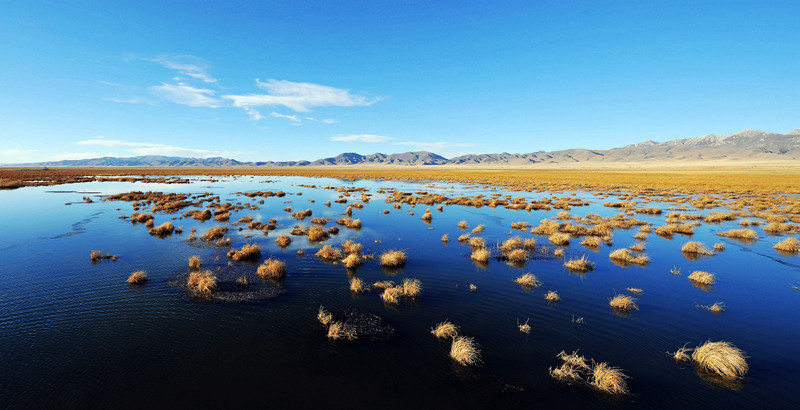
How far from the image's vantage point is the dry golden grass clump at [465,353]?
351 inches

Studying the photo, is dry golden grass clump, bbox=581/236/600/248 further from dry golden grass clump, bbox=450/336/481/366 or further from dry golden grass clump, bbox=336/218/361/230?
dry golden grass clump, bbox=336/218/361/230

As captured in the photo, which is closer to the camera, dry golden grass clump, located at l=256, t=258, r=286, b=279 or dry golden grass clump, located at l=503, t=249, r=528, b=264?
dry golden grass clump, located at l=256, t=258, r=286, b=279

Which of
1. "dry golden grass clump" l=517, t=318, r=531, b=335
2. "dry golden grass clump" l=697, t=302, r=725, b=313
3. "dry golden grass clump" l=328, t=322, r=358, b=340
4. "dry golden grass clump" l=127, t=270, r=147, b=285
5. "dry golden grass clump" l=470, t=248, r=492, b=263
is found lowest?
"dry golden grass clump" l=697, t=302, r=725, b=313

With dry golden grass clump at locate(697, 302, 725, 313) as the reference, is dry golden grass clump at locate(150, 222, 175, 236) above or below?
above

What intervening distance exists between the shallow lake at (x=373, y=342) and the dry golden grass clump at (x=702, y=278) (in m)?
0.52

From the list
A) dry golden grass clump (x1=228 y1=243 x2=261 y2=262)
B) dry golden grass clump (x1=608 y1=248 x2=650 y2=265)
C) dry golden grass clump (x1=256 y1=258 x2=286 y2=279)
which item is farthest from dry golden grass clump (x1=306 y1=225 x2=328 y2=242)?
dry golden grass clump (x1=608 y1=248 x2=650 y2=265)

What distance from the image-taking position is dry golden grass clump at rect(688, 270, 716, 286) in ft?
49.4

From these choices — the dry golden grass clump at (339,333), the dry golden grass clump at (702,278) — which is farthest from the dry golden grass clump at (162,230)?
the dry golden grass clump at (702,278)

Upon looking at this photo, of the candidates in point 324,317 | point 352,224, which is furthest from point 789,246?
point 352,224

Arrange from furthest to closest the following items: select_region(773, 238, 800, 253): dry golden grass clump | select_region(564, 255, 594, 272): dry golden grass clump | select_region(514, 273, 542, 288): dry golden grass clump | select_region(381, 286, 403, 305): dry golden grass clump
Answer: select_region(773, 238, 800, 253): dry golden grass clump < select_region(564, 255, 594, 272): dry golden grass clump < select_region(514, 273, 542, 288): dry golden grass clump < select_region(381, 286, 403, 305): dry golden grass clump

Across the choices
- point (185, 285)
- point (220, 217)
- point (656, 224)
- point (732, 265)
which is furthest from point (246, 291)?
point (656, 224)

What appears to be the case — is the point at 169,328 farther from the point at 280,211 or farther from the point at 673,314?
the point at 280,211

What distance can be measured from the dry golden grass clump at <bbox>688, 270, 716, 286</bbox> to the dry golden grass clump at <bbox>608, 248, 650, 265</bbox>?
8.02ft

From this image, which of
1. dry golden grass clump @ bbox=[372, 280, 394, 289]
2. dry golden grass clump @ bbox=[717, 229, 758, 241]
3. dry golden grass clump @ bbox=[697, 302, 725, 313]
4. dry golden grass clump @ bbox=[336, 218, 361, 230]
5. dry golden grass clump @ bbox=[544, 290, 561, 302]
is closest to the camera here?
dry golden grass clump @ bbox=[697, 302, 725, 313]
